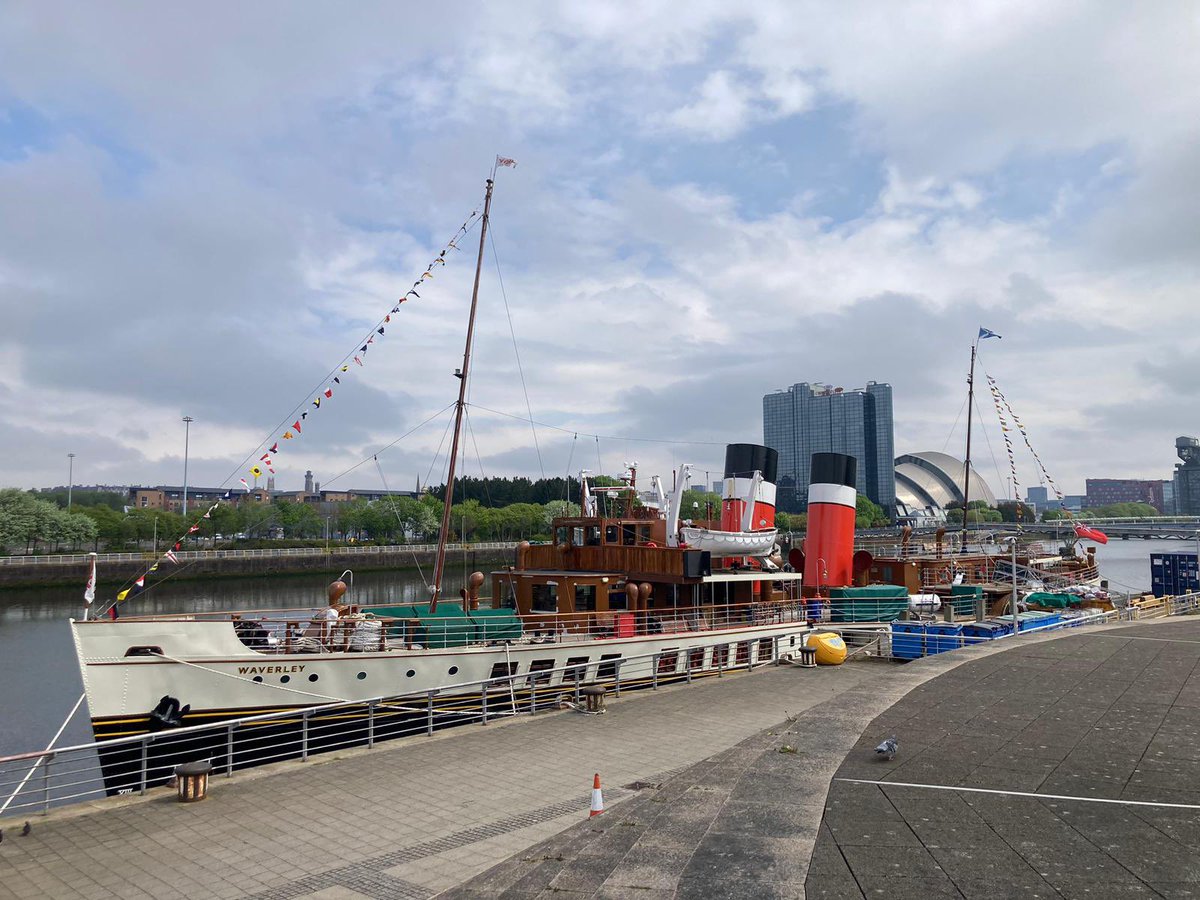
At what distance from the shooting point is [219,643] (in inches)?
553

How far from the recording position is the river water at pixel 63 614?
22172mm

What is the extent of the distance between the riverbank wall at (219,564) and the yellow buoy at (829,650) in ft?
127

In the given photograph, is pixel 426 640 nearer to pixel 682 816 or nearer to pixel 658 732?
pixel 658 732

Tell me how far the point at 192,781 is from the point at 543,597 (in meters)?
11.9

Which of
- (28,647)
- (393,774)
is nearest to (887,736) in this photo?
(393,774)

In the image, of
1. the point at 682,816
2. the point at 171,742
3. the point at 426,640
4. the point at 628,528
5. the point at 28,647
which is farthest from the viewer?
the point at 28,647

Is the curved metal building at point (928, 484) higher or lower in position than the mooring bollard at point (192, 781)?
higher

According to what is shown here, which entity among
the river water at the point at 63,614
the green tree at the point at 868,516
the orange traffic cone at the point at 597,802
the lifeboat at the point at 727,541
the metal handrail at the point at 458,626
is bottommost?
the river water at the point at 63,614

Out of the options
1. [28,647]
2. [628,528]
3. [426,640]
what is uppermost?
[628,528]

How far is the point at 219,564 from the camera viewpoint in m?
66.1

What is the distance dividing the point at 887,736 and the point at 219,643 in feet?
36.1

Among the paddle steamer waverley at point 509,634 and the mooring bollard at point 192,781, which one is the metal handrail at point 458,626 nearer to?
the paddle steamer waverley at point 509,634

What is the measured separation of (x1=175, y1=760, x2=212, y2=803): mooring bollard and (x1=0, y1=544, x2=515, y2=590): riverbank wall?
140 feet

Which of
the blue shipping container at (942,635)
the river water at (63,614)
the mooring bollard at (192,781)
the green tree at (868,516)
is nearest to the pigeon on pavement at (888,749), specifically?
the mooring bollard at (192,781)
